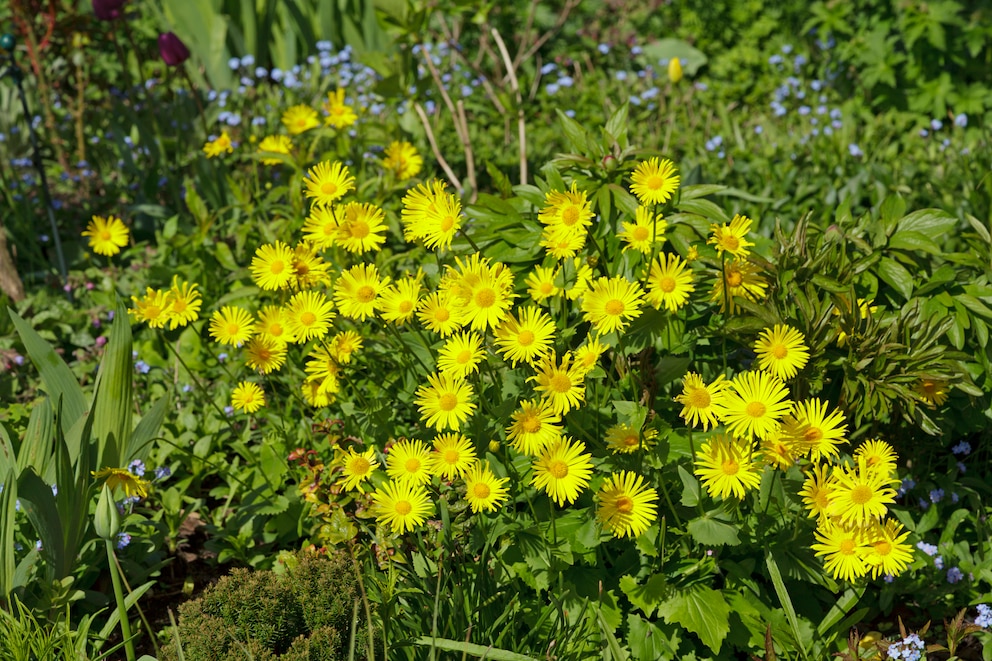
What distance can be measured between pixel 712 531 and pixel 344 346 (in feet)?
2.88

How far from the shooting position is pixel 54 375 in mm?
2264

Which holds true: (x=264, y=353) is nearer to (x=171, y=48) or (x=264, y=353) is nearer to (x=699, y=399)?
(x=699, y=399)

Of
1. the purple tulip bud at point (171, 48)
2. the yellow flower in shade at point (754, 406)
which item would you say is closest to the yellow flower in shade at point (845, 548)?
the yellow flower in shade at point (754, 406)

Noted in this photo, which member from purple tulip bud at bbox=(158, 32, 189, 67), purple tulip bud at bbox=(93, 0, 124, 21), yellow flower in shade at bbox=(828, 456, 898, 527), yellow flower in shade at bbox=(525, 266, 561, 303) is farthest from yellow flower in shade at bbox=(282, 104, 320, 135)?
yellow flower in shade at bbox=(828, 456, 898, 527)

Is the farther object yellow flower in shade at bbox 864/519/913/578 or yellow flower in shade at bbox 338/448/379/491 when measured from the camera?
yellow flower in shade at bbox 338/448/379/491

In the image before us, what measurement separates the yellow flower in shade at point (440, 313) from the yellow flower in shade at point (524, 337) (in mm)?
89

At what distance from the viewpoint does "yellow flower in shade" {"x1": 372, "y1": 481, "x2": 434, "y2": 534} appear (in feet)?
6.08

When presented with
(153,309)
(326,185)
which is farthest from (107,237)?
(326,185)

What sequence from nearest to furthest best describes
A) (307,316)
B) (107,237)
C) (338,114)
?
(307,316) → (107,237) → (338,114)

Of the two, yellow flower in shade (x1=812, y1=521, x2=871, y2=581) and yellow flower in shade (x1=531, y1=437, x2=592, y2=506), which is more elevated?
yellow flower in shade (x1=531, y1=437, x2=592, y2=506)

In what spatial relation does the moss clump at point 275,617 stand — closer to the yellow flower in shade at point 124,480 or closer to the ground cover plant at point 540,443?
the ground cover plant at point 540,443

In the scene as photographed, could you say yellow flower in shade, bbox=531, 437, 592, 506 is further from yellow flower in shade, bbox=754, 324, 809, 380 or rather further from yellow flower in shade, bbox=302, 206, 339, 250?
yellow flower in shade, bbox=302, 206, 339, 250

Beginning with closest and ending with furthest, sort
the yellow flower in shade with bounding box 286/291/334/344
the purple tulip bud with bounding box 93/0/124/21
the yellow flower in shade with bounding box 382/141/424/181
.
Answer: the yellow flower in shade with bounding box 286/291/334/344, the yellow flower in shade with bounding box 382/141/424/181, the purple tulip bud with bounding box 93/0/124/21

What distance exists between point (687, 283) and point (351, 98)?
10.5 feet
